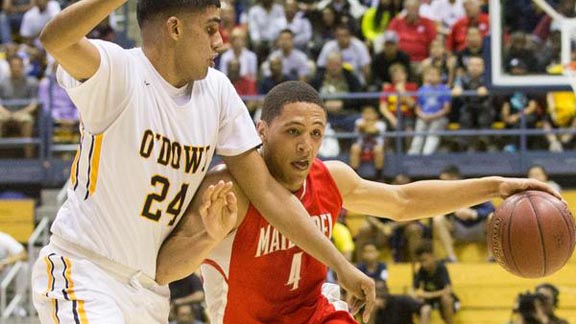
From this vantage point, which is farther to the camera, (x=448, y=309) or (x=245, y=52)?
(x=245, y=52)

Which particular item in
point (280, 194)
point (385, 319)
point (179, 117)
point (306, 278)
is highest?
point (179, 117)

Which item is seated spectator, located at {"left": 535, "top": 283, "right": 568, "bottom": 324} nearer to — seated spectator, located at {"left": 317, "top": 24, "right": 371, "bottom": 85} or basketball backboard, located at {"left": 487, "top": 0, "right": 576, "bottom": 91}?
basketball backboard, located at {"left": 487, "top": 0, "right": 576, "bottom": 91}

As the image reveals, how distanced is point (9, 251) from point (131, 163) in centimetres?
767

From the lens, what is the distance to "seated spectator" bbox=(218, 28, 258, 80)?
13227mm

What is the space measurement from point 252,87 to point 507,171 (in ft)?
10.8

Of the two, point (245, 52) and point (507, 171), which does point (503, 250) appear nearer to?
point (507, 171)

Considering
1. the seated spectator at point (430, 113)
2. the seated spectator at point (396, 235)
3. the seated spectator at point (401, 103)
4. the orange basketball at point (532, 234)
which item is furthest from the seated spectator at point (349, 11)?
the orange basketball at point (532, 234)

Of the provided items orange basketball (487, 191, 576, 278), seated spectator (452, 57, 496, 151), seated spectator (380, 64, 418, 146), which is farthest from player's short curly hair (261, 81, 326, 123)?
seated spectator (380, 64, 418, 146)

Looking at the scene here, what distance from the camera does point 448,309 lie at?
10.7 meters

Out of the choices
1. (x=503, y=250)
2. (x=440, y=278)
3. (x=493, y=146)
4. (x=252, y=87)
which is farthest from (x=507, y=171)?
(x=503, y=250)

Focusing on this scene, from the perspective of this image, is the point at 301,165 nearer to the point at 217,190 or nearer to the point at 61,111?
the point at 217,190

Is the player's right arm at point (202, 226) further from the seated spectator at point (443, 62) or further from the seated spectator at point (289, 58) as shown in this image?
the seated spectator at point (289, 58)

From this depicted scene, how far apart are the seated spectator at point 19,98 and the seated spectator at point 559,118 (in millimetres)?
6246

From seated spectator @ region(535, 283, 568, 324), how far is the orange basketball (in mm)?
5261
